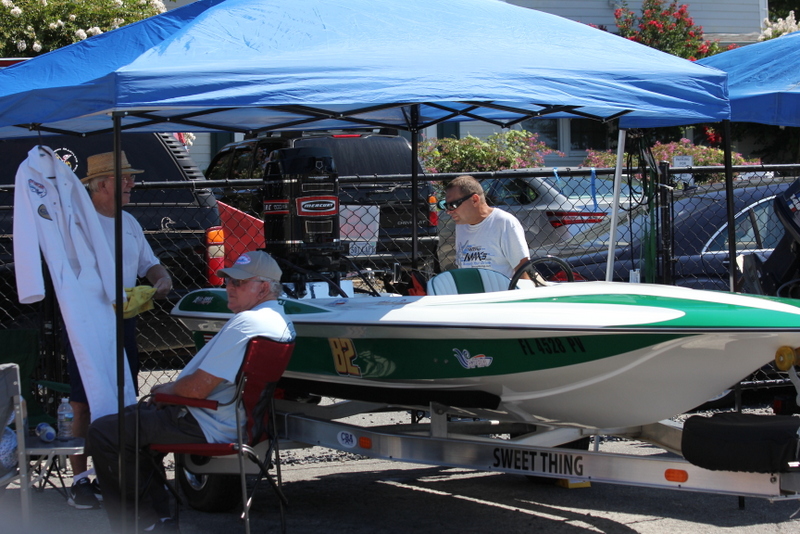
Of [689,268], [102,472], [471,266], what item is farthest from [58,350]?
[689,268]

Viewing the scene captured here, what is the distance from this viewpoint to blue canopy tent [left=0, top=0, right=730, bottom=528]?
3752 mm

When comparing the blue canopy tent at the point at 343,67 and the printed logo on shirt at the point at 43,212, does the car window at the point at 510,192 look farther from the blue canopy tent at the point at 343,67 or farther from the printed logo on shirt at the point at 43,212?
the printed logo on shirt at the point at 43,212

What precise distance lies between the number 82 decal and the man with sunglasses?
4.17 ft

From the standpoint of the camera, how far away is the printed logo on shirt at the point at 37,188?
15.0 feet

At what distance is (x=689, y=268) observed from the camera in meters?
6.83

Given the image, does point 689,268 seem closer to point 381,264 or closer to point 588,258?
point 588,258

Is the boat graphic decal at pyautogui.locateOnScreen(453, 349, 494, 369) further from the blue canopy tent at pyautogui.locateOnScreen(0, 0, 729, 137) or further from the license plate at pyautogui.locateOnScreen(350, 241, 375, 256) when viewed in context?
the license plate at pyautogui.locateOnScreen(350, 241, 375, 256)

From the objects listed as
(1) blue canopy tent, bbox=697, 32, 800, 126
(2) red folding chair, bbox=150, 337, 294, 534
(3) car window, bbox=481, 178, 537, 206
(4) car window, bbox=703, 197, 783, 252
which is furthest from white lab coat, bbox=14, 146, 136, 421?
(3) car window, bbox=481, 178, 537, 206

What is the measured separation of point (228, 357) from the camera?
4016mm

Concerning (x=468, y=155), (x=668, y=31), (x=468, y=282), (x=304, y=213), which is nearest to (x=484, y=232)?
(x=468, y=282)

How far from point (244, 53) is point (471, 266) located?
7.03 ft

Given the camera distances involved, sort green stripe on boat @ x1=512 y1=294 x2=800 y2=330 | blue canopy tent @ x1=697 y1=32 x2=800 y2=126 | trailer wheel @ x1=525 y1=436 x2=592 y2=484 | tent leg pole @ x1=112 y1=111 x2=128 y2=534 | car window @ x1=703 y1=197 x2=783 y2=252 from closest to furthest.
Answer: green stripe on boat @ x1=512 y1=294 x2=800 y2=330 < tent leg pole @ x1=112 y1=111 x2=128 y2=534 < trailer wheel @ x1=525 y1=436 x2=592 y2=484 < blue canopy tent @ x1=697 y1=32 x2=800 y2=126 < car window @ x1=703 y1=197 x2=783 y2=252

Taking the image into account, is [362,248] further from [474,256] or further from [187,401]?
[187,401]

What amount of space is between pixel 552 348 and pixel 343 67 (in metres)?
1.47
